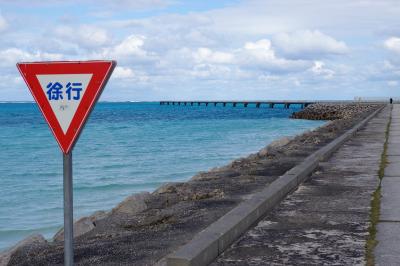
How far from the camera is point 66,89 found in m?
3.38

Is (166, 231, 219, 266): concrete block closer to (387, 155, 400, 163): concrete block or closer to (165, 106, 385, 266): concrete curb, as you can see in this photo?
(165, 106, 385, 266): concrete curb

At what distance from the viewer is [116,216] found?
8.02m

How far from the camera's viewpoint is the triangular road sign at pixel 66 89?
329 centimetres

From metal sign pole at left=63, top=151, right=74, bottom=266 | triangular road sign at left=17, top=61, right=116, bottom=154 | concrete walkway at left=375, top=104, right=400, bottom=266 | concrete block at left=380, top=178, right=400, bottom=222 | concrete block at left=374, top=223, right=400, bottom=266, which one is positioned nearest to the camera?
triangular road sign at left=17, top=61, right=116, bottom=154

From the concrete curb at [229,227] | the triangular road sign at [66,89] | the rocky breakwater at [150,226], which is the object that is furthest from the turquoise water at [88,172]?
the triangular road sign at [66,89]

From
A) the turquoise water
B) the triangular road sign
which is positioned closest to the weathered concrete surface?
the triangular road sign

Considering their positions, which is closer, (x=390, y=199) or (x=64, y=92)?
(x=64, y=92)

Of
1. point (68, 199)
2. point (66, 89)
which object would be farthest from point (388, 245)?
point (66, 89)

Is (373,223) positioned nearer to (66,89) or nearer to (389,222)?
(389,222)

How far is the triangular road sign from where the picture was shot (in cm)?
329

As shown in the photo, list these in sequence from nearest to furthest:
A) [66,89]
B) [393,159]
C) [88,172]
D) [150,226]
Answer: [66,89] < [150,226] < [393,159] < [88,172]

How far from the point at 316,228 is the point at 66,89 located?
3479 mm

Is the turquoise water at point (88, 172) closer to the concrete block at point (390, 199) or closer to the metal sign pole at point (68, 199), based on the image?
the concrete block at point (390, 199)

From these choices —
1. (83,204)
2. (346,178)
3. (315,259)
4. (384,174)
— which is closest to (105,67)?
(315,259)
